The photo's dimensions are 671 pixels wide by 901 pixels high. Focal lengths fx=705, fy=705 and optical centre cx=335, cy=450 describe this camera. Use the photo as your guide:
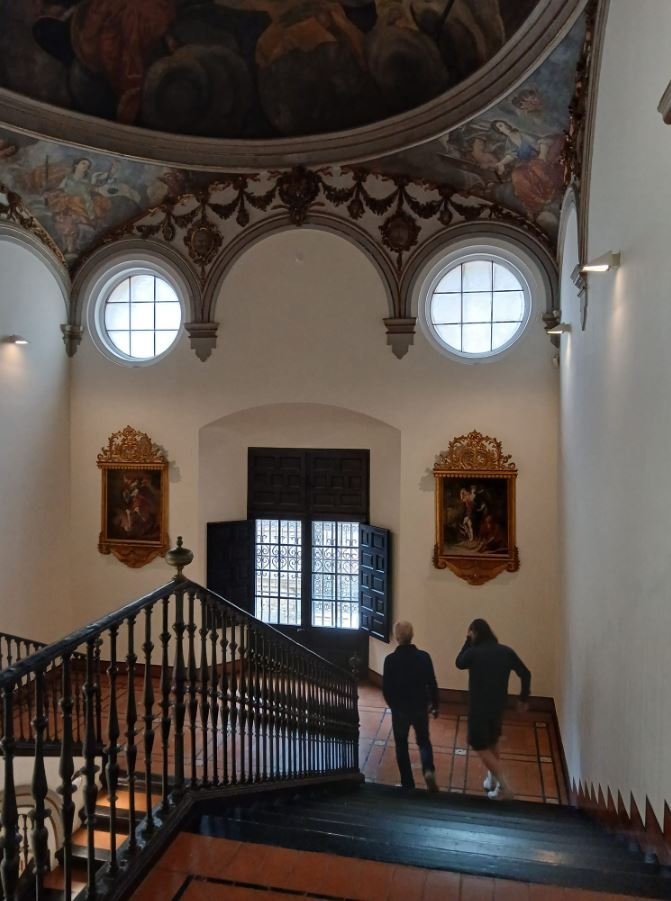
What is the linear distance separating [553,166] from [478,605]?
583cm

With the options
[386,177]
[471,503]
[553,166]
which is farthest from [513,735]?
[386,177]

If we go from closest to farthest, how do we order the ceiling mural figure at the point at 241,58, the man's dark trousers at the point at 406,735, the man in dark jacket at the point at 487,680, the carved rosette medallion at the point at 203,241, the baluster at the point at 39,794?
the baluster at the point at 39,794 < the man in dark jacket at the point at 487,680 < the man's dark trousers at the point at 406,735 < the ceiling mural figure at the point at 241,58 < the carved rosette medallion at the point at 203,241

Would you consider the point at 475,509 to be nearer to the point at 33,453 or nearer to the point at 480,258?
the point at 480,258

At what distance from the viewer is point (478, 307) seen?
1019 centimetres

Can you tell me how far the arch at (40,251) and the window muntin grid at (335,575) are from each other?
5383 millimetres

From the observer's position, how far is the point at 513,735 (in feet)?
29.8

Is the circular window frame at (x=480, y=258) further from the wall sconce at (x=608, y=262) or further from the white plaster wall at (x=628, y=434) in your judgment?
the wall sconce at (x=608, y=262)

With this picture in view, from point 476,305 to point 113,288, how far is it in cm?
572

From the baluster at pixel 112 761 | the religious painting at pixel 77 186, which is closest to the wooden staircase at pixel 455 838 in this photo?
the baluster at pixel 112 761

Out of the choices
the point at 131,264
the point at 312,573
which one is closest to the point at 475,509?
the point at 312,573

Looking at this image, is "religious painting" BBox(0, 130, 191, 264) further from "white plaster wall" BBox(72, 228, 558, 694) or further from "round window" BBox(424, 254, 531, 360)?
"round window" BBox(424, 254, 531, 360)

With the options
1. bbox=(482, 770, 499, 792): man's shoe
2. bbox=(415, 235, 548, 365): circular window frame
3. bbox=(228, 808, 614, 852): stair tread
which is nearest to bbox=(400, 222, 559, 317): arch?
bbox=(415, 235, 548, 365): circular window frame

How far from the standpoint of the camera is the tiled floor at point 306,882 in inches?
105

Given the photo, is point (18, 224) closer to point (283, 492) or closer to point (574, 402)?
point (283, 492)
